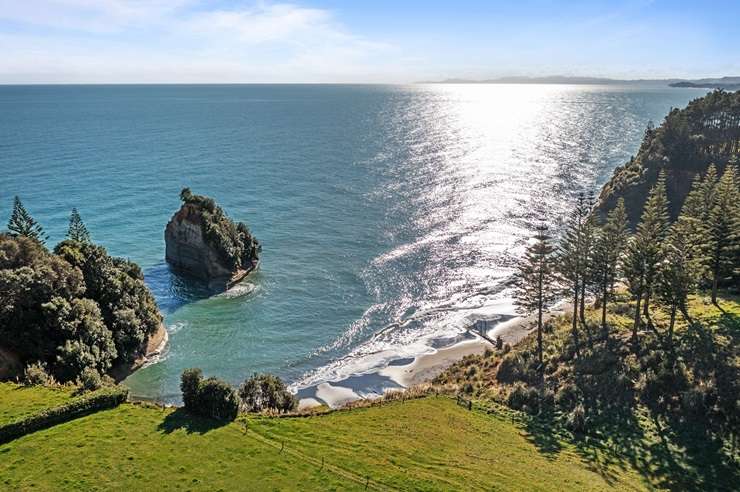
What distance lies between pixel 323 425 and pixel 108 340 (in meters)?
28.5

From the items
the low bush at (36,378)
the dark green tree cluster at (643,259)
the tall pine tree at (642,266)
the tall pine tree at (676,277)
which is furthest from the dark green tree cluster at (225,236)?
the tall pine tree at (676,277)

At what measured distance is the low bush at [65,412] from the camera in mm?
33469

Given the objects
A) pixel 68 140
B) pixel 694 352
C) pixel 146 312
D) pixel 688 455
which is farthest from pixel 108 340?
pixel 68 140

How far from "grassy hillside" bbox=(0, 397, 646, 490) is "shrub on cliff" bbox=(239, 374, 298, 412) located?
4546mm

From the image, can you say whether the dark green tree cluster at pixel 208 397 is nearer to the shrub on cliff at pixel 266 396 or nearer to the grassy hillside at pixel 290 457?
the grassy hillside at pixel 290 457

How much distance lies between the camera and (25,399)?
37250 millimetres

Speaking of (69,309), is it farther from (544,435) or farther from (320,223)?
(320,223)

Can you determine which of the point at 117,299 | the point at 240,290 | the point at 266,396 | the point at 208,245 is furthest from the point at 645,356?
the point at 208,245

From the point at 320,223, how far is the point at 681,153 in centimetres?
7879

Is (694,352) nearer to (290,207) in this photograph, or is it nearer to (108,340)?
(108,340)

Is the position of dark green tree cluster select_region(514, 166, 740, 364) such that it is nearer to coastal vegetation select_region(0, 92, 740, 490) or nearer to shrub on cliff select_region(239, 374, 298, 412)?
coastal vegetation select_region(0, 92, 740, 490)

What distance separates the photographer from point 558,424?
4125 cm

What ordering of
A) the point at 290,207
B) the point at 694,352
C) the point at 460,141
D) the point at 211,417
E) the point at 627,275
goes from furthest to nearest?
the point at 460,141 < the point at 290,207 < the point at 627,275 < the point at 694,352 < the point at 211,417

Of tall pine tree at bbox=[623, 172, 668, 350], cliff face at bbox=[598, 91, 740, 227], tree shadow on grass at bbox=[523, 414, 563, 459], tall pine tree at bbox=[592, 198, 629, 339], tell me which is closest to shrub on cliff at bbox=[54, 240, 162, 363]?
tree shadow on grass at bbox=[523, 414, 563, 459]
